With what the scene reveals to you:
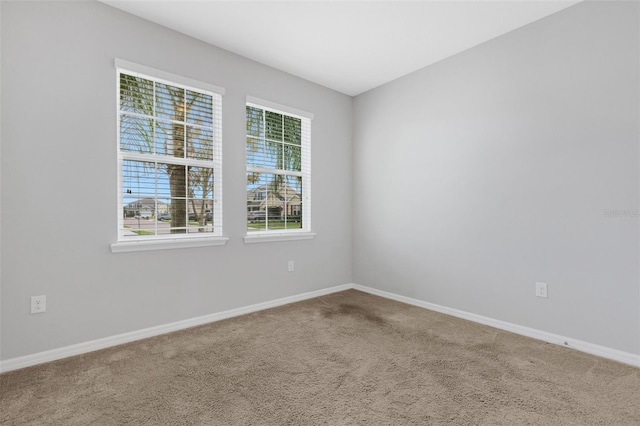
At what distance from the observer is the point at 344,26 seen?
272 centimetres

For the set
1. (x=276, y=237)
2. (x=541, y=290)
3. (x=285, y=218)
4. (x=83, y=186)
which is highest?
(x=83, y=186)

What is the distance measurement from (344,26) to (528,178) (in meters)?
2.10

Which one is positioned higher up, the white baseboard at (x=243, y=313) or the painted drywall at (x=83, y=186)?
the painted drywall at (x=83, y=186)

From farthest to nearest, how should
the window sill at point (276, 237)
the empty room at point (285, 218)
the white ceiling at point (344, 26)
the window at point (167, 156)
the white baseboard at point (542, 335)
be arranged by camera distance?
the window sill at point (276, 237)
the window at point (167, 156)
the white ceiling at point (344, 26)
the white baseboard at point (542, 335)
the empty room at point (285, 218)

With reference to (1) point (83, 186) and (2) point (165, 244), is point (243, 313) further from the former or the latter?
(1) point (83, 186)

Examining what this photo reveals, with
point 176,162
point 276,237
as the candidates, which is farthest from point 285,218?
point 176,162

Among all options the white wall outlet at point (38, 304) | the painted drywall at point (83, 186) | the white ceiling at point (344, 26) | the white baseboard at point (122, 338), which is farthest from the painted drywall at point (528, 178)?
the white wall outlet at point (38, 304)

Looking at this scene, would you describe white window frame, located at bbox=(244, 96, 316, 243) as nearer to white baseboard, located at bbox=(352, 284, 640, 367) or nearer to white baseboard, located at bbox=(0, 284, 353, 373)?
white baseboard, located at bbox=(0, 284, 353, 373)

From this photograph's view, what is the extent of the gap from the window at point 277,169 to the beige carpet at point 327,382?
4.34ft

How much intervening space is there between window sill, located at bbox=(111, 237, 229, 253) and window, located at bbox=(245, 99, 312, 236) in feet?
1.52

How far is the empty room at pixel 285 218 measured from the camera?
1915 mm

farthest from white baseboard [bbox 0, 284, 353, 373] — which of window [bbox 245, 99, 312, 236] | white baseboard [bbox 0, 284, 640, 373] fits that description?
window [bbox 245, 99, 312, 236]

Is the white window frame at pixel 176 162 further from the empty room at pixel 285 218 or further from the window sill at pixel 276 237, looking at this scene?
the window sill at pixel 276 237

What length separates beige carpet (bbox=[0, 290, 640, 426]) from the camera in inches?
64.2
